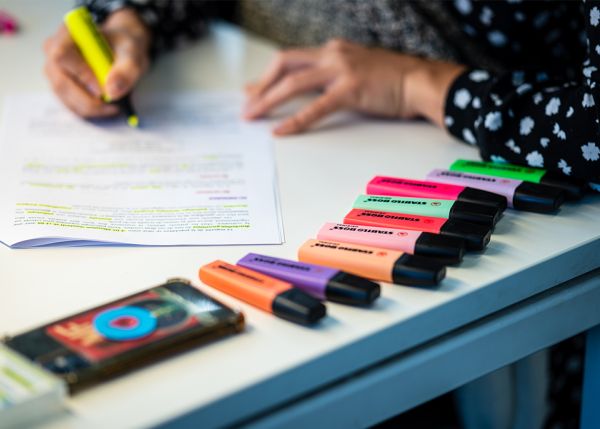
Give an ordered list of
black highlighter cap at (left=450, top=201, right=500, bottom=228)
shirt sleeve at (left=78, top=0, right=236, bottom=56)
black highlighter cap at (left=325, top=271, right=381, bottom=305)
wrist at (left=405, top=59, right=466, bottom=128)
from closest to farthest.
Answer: black highlighter cap at (left=325, top=271, right=381, bottom=305) < black highlighter cap at (left=450, top=201, right=500, bottom=228) < wrist at (left=405, top=59, right=466, bottom=128) < shirt sleeve at (left=78, top=0, right=236, bottom=56)

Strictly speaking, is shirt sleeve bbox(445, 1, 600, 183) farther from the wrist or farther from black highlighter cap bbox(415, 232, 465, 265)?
black highlighter cap bbox(415, 232, 465, 265)

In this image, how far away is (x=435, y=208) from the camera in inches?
25.7

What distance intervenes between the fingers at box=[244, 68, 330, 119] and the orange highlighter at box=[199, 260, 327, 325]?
14.8 inches

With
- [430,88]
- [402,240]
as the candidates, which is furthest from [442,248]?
[430,88]

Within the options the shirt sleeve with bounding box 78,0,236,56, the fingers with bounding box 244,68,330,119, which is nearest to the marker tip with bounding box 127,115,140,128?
the fingers with bounding box 244,68,330,119

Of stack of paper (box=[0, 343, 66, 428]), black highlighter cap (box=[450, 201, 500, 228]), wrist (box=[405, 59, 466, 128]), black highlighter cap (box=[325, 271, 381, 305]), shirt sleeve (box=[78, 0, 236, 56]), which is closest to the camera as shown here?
stack of paper (box=[0, 343, 66, 428])

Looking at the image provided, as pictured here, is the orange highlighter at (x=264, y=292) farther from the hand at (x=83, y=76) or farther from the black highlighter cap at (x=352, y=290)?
the hand at (x=83, y=76)

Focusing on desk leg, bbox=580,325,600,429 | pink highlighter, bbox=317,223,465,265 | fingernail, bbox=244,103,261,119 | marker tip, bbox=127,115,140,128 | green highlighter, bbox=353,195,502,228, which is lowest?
desk leg, bbox=580,325,600,429

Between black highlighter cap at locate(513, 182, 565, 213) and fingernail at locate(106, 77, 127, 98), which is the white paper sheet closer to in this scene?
fingernail at locate(106, 77, 127, 98)

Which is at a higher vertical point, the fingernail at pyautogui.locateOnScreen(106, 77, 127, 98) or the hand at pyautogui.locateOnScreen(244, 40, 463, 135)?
the fingernail at pyautogui.locateOnScreen(106, 77, 127, 98)

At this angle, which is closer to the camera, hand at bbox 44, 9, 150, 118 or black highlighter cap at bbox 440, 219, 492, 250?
black highlighter cap at bbox 440, 219, 492, 250

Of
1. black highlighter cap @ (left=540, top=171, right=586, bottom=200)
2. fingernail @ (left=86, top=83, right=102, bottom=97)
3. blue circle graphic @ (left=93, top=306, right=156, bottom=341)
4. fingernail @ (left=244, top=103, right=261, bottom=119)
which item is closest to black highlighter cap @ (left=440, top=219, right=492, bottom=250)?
black highlighter cap @ (left=540, top=171, right=586, bottom=200)

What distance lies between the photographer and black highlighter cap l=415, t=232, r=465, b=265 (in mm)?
581

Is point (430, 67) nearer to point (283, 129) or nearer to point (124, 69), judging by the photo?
point (283, 129)
